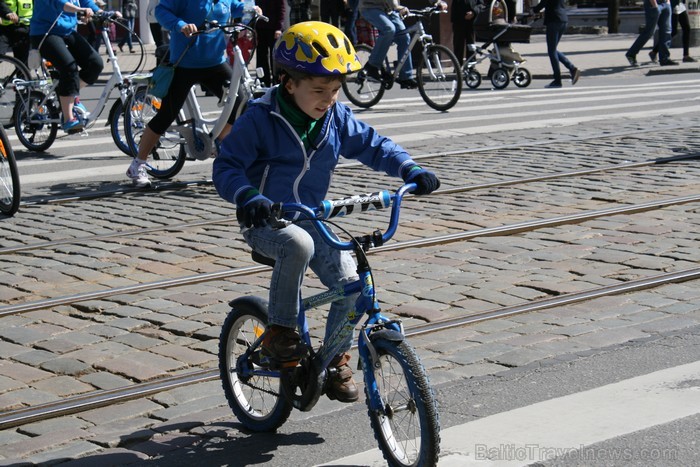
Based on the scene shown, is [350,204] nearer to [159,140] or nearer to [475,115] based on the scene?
[159,140]

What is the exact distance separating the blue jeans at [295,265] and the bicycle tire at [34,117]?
7.80 metres

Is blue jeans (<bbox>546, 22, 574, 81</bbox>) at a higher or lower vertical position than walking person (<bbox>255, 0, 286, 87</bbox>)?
lower

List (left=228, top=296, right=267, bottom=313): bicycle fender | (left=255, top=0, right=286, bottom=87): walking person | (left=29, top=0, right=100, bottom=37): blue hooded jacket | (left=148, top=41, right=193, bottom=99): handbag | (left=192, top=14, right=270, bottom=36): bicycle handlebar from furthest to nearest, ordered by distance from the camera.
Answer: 1. (left=255, top=0, right=286, bottom=87): walking person
2. (left=29, top=0, right=100, bottom=37): blue hooded jacket
3. (left=148, top=41, right=193, bottom=99): handbag
4. (left=192, top=14, right=270, bottom=36): bicycle handlebar
5. (left=228, top=296, right=267, bottom=313): bicycle fender

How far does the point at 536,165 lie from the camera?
35.1 ft

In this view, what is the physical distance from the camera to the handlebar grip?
381 centimetres

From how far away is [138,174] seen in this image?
385 inches

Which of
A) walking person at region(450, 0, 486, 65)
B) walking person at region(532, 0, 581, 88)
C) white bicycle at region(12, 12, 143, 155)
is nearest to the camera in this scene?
white bicycle at region(12, 12, 143, 155)

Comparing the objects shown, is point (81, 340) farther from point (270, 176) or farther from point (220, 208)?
point (220, 208)

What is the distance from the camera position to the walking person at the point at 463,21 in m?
19.8

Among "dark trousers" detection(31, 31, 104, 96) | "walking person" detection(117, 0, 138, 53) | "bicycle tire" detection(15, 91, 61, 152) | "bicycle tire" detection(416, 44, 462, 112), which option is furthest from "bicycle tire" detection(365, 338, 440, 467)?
"walking person" detection(117, 0, 138, 53)

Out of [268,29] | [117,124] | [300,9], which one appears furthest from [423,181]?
[300,9]

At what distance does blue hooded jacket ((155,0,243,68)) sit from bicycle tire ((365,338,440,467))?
566 cm

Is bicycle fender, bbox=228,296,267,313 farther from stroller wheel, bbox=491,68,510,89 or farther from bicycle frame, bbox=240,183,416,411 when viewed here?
stroller wheel, bbox=491,68,510,89

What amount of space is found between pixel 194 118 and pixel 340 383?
5789 mm
